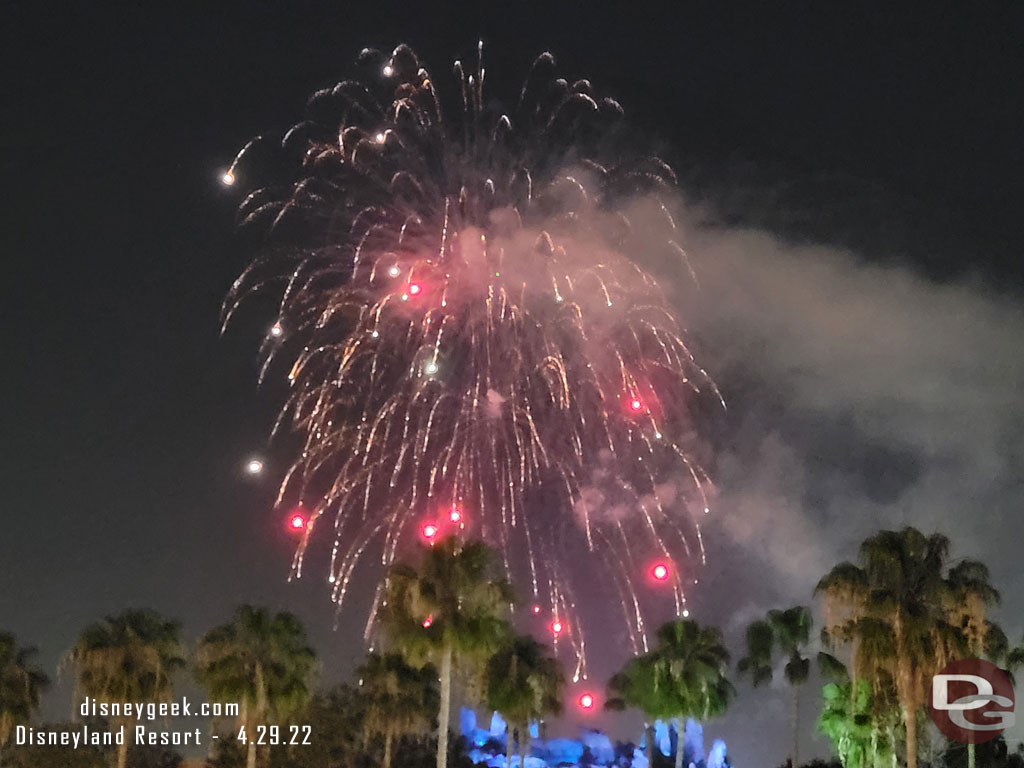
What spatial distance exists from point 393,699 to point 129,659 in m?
18.7

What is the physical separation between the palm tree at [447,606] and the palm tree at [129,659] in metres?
14.3

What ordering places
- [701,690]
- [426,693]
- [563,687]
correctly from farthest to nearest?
[426,693] < [563,687] < [701,690]

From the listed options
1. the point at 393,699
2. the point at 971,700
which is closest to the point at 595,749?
the point at 393,699

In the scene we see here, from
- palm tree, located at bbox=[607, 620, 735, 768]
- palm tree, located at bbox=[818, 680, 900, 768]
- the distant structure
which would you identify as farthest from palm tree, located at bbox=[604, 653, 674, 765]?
the distant structure

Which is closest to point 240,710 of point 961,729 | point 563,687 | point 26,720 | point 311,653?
point 311,653

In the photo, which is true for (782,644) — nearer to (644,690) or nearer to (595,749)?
(644,690)

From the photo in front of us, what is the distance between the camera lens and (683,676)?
5941 centimetres

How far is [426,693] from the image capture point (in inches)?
2653

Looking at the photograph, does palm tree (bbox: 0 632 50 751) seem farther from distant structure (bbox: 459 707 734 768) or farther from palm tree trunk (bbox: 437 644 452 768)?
distant structure (bbox: 459 707 734 768)

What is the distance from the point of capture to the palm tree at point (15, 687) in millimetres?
53812

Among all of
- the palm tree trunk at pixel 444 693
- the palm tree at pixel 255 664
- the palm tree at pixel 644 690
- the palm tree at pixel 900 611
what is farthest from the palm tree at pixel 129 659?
the palm tree at pixel 900 611

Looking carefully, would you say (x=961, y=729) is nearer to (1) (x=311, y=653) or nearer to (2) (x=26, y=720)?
(1) (x=311, y=653)

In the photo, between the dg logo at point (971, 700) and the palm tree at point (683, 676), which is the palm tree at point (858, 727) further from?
the palm tree at point (683, 676)

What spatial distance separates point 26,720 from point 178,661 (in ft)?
27.7
